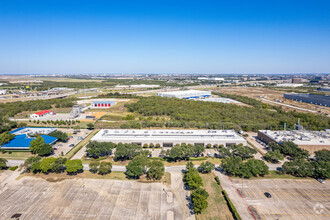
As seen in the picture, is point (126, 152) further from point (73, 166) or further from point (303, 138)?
point (303, 138)

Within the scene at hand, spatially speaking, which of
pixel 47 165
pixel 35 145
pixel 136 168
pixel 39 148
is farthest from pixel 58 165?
pixel 136 168

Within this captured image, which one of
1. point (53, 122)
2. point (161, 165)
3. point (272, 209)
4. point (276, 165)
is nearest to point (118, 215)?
point (161, 165)

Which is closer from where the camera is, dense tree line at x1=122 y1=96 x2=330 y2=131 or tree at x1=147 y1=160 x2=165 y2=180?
tree at x1=147 y1=160 x2=165 y2=180

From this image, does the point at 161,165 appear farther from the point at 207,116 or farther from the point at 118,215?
the point at 207,116

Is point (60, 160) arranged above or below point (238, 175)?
above

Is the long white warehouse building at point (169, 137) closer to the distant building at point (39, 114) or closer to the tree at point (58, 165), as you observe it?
the tree at point (58, 165)

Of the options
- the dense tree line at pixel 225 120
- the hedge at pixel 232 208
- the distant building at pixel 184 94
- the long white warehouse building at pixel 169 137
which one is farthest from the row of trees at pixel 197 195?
the distant building at pixel 184 94

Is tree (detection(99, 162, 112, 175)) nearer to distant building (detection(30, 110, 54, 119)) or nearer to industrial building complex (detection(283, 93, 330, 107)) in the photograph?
distant building (detection(30, 110, 54, 119))

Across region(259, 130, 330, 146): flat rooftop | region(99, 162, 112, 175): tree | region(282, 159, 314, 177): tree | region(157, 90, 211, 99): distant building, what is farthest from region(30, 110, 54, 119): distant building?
region(282, 159, 314, 177): tree
